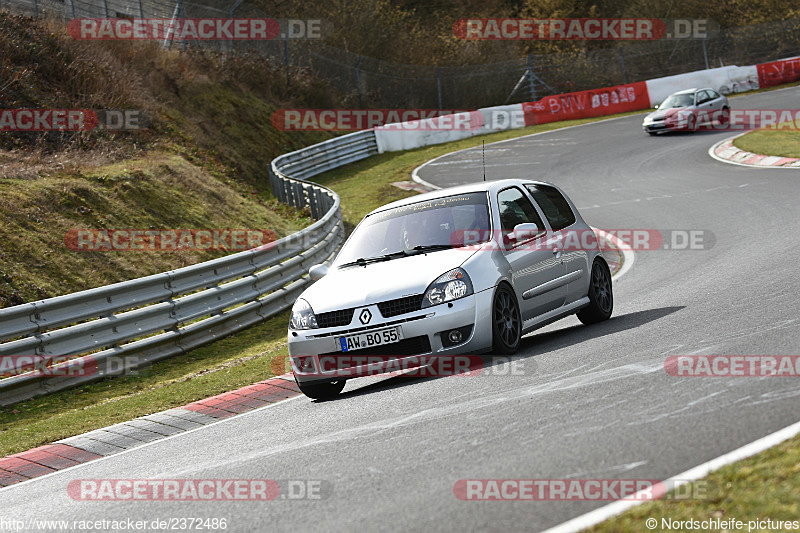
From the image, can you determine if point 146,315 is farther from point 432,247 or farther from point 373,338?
point 373,338

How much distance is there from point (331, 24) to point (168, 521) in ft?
147

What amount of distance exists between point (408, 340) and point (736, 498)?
13.5ft

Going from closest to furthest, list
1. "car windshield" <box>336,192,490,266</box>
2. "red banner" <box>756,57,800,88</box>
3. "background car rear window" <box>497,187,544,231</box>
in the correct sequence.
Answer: "car windshield" <box>336,192,490,266</box> < "background car rear window" <box>497,187,544,231</box> < "red banner" <box>756,57,800,88</box>

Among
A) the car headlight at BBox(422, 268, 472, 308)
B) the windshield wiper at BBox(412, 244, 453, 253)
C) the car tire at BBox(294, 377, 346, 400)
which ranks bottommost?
the car tire at BBox(294, 377, 346, 400)

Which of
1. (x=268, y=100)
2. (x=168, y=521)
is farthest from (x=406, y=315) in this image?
(x=268, y=100)

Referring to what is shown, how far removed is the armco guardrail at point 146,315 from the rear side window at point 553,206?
4928 millimetres

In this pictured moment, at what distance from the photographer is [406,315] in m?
7.95

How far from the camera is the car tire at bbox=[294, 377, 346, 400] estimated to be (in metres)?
8.37

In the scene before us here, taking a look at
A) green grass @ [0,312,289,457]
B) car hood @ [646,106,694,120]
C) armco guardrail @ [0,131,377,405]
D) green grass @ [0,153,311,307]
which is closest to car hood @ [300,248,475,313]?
green grass @ [0,312,289,457]

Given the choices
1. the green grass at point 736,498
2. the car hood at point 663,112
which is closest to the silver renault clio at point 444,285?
the green grass at point 736,498

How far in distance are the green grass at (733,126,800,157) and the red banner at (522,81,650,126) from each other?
11753 mm

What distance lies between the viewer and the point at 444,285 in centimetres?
809

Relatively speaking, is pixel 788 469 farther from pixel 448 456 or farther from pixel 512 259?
pixel 512 259

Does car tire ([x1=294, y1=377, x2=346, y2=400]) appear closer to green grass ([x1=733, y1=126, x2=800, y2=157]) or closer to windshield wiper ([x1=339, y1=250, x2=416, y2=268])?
windshield wiper ([x1=339, y1=250, x2=416, y2=268])
